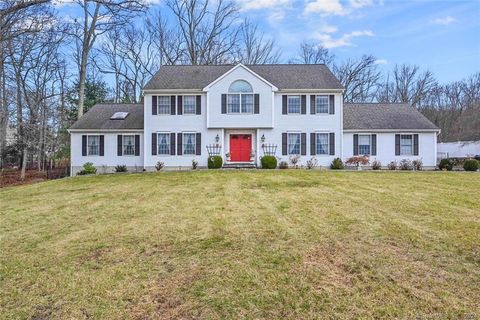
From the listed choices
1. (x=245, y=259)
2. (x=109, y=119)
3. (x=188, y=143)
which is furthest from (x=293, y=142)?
(x=245, y=259)

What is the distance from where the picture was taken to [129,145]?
65.1 feet

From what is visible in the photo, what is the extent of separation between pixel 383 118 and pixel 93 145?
60.1 ft

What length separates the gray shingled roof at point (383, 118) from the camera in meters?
19.7

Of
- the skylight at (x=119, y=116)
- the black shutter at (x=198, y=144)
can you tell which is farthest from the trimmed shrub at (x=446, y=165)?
the skylight at (x=119, y=116)

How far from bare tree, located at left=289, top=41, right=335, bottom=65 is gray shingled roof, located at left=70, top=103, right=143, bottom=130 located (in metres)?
22.9

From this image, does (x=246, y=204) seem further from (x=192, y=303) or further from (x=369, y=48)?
(x=369, y=48)

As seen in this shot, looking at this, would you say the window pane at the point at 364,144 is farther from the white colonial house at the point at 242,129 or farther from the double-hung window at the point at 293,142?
the double-hung window at the point at 293,142

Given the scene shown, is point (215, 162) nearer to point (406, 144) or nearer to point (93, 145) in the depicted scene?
point (93, 145)

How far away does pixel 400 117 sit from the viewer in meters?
20.7

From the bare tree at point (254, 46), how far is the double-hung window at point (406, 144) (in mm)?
18964

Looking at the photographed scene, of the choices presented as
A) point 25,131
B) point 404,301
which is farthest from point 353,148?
point 25,131

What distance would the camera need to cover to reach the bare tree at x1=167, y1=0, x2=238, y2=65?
32094 millimetres

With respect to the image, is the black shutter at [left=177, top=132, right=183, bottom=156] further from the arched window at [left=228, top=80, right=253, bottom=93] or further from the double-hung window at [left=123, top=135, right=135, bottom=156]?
the arched window at [left=228, top=80, right=253, bottom=93]

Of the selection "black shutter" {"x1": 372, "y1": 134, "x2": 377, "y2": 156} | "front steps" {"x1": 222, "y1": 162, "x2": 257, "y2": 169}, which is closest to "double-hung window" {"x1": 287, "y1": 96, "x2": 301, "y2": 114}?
"front steps" {"x1": 222, "y1": 162, "x2": 257, "y2": 169}
